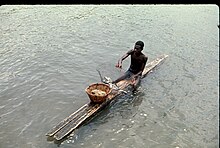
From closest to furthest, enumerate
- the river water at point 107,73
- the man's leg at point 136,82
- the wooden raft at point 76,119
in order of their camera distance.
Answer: the wooden raft at point 76,119 → the river water at point 107,73 → the man's leg at point 136,82

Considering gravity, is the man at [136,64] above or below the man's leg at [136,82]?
above

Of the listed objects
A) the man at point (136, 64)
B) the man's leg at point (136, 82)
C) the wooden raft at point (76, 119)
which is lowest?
the wooden raft at point (76, 119)

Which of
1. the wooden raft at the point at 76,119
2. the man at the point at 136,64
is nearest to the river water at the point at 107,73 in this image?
the wooden raft at the point at 76,119

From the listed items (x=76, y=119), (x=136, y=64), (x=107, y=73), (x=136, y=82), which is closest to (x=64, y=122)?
(x=76, y=119)

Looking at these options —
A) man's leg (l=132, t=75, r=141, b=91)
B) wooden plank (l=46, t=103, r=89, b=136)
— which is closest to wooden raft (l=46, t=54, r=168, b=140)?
wooden plank (l=46, t=103, r=89, b=136)

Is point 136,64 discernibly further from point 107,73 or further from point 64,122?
point 64,122

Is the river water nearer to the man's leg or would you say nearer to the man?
the man's leg

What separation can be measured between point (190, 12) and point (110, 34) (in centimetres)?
681

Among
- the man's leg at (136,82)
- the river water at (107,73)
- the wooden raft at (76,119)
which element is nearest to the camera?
the wooden raft at (76,119)

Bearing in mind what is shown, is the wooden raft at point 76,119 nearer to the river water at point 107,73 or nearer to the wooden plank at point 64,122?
the wooden plank at point 64,122

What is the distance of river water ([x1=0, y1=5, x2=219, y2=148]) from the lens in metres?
7.53

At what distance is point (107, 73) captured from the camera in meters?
10.8

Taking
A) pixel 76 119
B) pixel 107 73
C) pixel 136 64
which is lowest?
pixel 76 119

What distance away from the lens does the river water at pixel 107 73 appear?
297 inches
